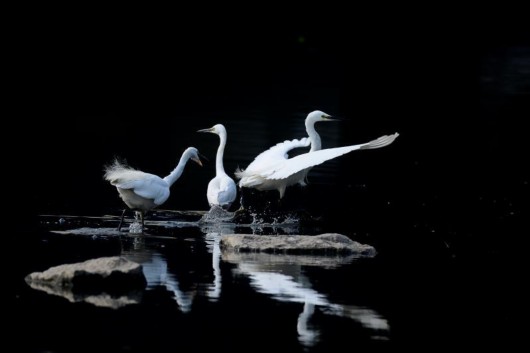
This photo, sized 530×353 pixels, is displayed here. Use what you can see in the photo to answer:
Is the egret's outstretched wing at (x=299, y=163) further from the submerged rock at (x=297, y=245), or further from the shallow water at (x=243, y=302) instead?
the shallow water at (x=243, y=302)

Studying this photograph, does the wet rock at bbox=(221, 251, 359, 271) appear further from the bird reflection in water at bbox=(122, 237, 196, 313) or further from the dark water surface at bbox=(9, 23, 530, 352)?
the bird reflection in water at bbox=(122, 237, 196, 313)

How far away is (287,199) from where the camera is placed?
51.7 feet

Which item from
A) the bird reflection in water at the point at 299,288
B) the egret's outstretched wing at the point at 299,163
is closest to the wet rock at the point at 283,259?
the bird reflection in water at the point at 299,288

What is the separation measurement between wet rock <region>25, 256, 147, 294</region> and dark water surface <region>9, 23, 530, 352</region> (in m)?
0.16

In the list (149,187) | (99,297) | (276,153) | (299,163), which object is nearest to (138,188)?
(149,187)

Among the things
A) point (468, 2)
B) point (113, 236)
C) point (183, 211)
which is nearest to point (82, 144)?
point (183, 211)

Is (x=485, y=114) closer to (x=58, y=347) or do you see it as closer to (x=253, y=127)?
(x=253, y=127)

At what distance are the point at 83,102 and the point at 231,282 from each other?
1703 cm

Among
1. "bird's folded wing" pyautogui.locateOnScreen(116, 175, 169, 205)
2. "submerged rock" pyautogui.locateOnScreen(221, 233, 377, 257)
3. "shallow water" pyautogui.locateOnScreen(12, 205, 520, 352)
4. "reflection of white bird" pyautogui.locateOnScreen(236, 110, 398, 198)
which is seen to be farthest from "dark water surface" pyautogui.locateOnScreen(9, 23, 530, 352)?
"reflection of white bird" pyautogui.locateOnScreen(236, 110, 398, 198)

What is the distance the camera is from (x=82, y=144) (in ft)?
62.8

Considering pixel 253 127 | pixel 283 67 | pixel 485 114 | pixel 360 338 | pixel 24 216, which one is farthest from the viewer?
pixel 283 67

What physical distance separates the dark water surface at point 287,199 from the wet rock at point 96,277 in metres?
0.16

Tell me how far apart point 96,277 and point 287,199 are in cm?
769

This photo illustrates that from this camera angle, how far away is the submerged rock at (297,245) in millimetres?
10328
